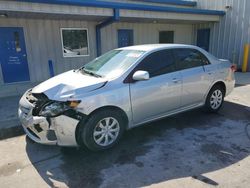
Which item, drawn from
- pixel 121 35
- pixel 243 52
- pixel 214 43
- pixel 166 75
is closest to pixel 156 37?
pixel 121 35

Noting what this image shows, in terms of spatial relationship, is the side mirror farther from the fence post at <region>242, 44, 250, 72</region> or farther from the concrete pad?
the fence post at <region>242, 44, 250, 72</region>

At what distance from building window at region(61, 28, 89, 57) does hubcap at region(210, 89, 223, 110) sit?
6448 mm

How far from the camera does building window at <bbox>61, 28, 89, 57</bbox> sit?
9.03 m

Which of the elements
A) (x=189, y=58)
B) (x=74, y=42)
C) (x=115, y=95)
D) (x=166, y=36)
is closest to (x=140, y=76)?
(x=115, y=95)

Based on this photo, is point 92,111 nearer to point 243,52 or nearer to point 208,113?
point 208,113

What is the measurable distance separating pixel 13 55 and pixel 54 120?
6.20m

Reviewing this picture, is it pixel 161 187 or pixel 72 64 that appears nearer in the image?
pixel 161 187

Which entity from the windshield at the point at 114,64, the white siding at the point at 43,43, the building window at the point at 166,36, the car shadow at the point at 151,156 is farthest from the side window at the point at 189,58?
the building window at the point at 166,36

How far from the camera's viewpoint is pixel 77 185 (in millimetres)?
2650

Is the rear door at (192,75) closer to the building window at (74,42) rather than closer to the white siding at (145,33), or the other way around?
the building window at (74,42)

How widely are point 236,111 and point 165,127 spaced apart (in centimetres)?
208

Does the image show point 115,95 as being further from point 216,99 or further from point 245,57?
point 245,57

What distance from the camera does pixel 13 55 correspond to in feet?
26.2

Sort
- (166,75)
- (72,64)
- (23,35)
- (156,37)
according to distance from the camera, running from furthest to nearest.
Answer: (156,37) < (72,64) < (23,35) < (166,75)
